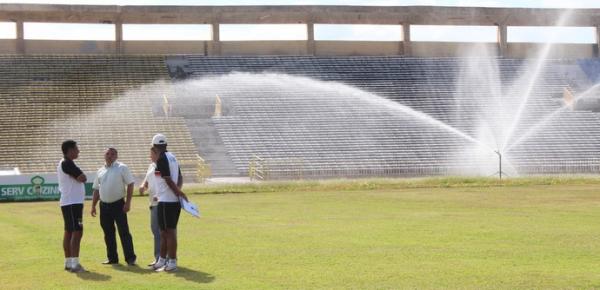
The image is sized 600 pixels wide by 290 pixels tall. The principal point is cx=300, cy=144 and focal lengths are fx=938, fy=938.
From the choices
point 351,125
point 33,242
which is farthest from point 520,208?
point 351,125

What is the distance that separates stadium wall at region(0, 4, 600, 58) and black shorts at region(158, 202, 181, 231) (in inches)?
1795

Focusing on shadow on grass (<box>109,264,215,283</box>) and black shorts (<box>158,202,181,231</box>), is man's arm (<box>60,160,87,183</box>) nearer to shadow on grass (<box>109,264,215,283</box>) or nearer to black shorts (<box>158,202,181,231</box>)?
black shorts (<box>158,202,181,231</box>)

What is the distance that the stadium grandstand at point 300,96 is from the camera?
44.8 metres

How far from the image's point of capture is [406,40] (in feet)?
199

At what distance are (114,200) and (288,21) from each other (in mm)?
47183

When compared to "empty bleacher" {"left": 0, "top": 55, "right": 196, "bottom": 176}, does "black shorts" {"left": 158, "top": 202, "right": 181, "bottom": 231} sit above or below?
below

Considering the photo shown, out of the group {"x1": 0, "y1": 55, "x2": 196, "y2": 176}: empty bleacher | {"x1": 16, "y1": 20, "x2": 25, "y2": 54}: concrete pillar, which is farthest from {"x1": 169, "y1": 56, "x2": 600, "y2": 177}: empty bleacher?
{"x1": 16, "y1": 20, "x2": 25, "y2": 54}: concrete pillar

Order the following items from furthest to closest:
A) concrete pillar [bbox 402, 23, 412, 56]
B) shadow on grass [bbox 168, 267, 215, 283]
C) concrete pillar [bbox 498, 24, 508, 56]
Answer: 1. concrete pillar [bbox 498, 24, 508, 56]
2. concrete pillar [bbox 402, 23, 412, 56]
3. shadow on grass [bbox 168, 267, 215, 283]

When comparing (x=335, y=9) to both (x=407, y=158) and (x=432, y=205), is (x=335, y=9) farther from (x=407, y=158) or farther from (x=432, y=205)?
(x=432, y=205)

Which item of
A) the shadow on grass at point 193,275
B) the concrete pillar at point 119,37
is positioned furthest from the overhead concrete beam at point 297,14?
the shadow on grass at point 193,275

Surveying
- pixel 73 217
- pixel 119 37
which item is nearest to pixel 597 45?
pixel 119 37

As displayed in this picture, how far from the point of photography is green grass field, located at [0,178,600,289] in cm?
1109

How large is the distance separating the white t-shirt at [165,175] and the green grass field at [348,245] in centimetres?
98

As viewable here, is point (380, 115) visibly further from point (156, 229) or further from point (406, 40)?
point (156, 229)
